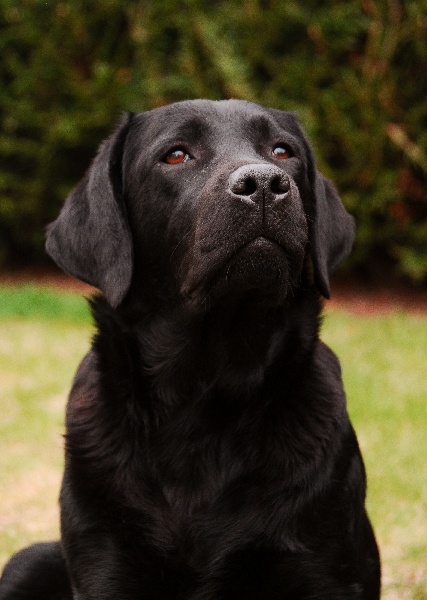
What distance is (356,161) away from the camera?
847cm

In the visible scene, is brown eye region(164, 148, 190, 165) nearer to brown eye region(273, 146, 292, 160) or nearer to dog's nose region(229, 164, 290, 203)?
brown eye region(273, 146, 292, 160)

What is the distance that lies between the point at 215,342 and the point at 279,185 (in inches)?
23.1

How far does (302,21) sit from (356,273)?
2681mm

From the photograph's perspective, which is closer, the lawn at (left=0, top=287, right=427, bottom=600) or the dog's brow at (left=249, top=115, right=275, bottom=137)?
the dog's brow at (left=249, top=115, right=275, bottom=137)

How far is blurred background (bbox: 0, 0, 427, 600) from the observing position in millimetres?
7207

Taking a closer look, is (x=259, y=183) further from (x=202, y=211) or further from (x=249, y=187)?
(x=202, y=211)

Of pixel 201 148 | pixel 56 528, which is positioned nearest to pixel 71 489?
pixel 201 148

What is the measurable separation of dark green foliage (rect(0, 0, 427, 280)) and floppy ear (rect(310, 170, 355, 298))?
17.2 feet

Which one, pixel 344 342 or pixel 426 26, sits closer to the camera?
pixel 344 342

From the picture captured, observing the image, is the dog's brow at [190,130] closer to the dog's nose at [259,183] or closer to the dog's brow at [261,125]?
the dog's brow at [261,125]

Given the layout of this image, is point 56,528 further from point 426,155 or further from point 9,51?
point 9,51

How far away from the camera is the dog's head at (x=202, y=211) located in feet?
8.62

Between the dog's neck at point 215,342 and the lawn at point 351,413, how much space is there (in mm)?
1259

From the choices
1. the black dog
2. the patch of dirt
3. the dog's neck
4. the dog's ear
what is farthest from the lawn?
the dog's ear
